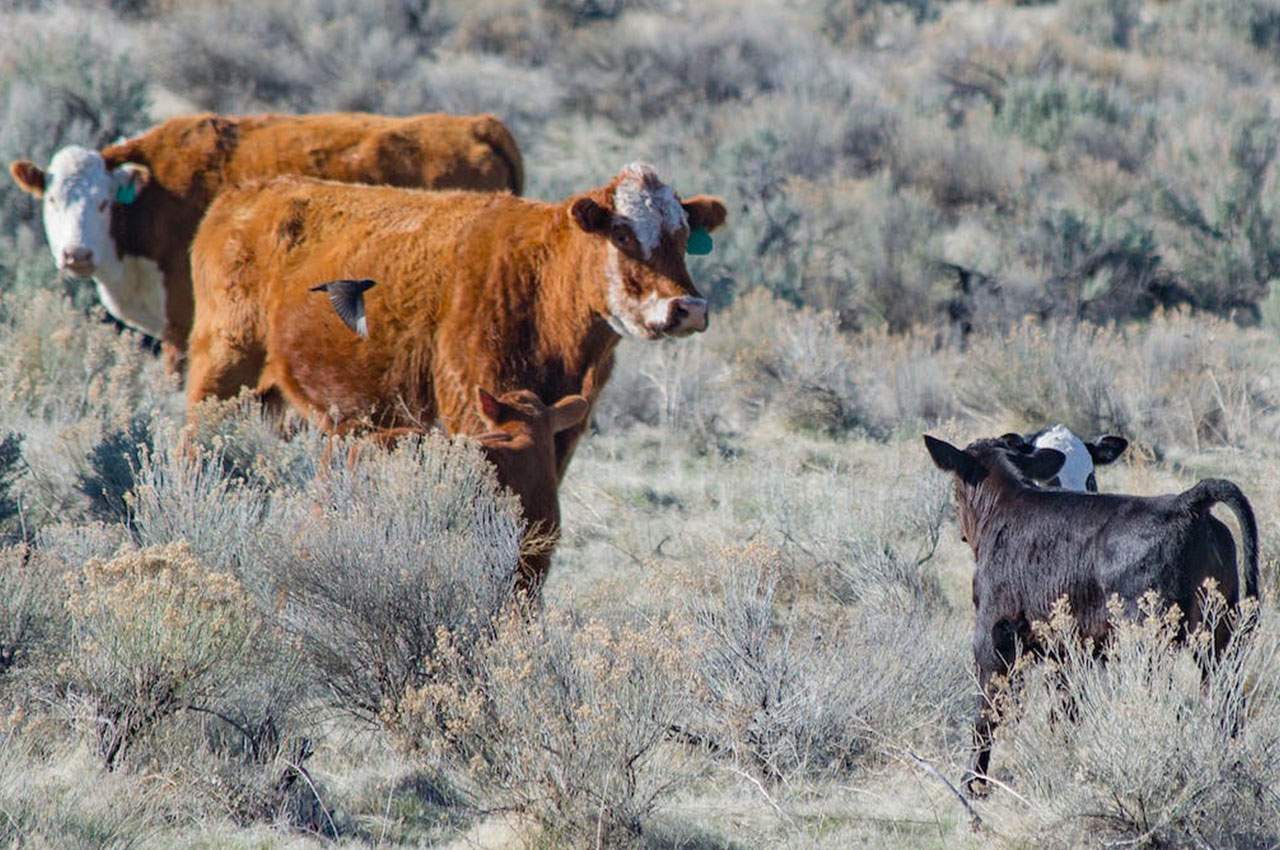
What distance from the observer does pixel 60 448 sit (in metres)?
7.85

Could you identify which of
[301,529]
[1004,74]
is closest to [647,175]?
[301,529]

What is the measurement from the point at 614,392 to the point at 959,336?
3.76m

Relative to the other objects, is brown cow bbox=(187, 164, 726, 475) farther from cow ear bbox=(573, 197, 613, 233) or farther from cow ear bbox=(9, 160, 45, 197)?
cow ear bbox=(9, 160, 45, 197)

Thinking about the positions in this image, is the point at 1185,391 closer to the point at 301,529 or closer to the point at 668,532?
the point at 668,532

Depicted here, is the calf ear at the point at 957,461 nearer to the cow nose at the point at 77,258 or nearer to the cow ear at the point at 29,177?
the cow nose at the point at 77,258

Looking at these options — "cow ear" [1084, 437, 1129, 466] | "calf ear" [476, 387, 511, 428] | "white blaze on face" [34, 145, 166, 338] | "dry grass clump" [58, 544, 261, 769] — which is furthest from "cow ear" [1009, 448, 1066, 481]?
"white blaze on face" [34, 145, 166, 338]

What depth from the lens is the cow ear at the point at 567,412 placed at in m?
6.66

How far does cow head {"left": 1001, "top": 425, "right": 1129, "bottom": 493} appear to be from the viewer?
6082mm

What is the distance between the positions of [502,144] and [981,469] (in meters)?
6.62

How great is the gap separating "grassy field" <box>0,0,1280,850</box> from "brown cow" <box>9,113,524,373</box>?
0.42 m

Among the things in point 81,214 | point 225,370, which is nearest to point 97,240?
point 81,214

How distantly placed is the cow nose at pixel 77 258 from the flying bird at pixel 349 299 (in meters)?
3.88

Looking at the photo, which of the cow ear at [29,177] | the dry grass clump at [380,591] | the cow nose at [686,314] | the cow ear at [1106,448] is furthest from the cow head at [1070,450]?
the cow ear at [29,177]

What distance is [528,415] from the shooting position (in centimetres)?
654
